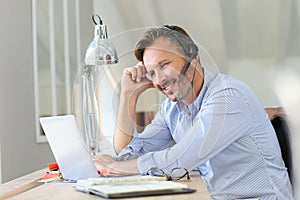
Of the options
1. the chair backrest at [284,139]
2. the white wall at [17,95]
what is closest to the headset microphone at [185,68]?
the chair backrest at [284,139]

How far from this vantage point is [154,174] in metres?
2.07

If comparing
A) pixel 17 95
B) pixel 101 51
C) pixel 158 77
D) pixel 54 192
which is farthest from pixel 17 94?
pixel 54 192

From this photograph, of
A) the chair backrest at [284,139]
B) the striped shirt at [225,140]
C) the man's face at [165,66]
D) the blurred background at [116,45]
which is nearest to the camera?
the man's face at [165,66]

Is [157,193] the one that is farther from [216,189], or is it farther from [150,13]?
[150,13]

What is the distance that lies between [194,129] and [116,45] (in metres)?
0.39

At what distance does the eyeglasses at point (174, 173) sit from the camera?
1983 mm

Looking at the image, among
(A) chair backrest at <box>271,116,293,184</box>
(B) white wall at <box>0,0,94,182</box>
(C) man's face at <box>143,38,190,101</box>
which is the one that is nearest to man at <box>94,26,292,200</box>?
(C) man's face at <box>143,38,190,101</box>

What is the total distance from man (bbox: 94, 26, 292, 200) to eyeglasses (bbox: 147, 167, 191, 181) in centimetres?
2

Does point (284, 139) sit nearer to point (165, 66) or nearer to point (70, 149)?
point (165, 66)

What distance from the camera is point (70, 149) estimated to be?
2086 mm

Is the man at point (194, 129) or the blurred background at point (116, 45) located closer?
the man at point (194, 129)

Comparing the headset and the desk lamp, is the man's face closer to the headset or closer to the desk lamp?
the headset

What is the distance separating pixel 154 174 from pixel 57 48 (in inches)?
75.5

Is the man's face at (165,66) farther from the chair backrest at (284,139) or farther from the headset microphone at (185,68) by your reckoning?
the chair backrest at (284,139)
